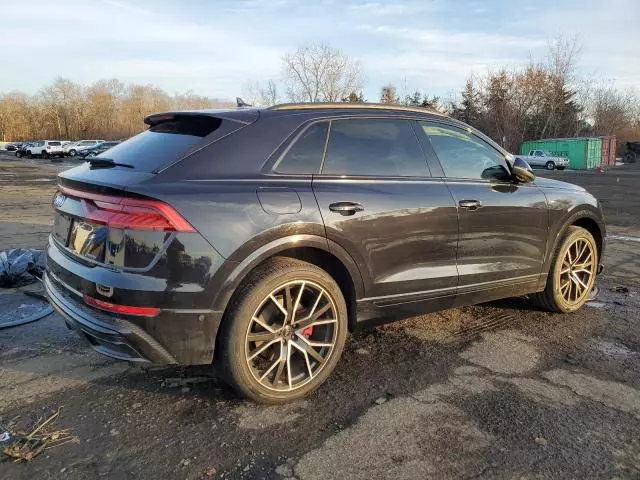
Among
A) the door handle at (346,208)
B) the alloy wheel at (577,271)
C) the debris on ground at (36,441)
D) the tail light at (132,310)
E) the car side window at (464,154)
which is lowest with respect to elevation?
Result: the debris on ground at (36,441)

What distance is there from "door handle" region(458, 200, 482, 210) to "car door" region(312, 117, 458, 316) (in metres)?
0.11

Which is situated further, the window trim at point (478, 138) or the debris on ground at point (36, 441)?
the window trim at point (478, 138)

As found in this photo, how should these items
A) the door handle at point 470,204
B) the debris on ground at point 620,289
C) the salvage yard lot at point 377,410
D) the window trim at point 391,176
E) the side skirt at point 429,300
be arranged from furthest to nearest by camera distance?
the debris on ground at point 620,289, the door handle at point 470,204, the side skirt at point 429,300, the window trim at point 391,176, the salvage yard lot at point 377,410

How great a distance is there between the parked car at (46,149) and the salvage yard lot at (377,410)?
5648 cm

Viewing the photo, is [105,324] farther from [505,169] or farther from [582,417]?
[505,169]

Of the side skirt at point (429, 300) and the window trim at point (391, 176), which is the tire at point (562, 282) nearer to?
the side skirt at point (429, 300)

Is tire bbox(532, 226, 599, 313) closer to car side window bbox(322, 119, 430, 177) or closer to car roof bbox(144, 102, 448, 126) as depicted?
car side window bbox(322, 119, 430, 177)

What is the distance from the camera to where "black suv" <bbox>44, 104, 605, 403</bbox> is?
2808 mm

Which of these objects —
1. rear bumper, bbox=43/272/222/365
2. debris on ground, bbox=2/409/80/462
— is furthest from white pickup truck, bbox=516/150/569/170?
debris on ground, bbox=2/409/80/462

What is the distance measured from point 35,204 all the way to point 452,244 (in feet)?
42.3

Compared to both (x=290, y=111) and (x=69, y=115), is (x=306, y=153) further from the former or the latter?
(x=69, y=115)

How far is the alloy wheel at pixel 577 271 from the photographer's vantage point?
491 cm

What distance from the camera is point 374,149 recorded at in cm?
368

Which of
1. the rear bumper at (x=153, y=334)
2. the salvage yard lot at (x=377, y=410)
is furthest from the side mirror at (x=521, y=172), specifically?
the rear bumper at (x=153, y=334)
